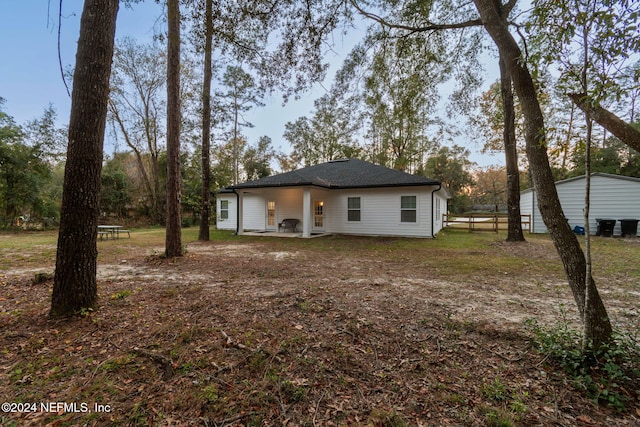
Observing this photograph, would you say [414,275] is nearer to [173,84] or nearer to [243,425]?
[243,425]

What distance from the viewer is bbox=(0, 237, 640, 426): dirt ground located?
176 centimetres

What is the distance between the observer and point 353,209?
1302 centimetres

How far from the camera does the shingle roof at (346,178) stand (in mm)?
11469

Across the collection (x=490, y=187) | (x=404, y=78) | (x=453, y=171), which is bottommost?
(x=404, y=78)

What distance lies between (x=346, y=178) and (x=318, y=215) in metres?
2.46

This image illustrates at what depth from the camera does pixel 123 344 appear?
2.52 metres

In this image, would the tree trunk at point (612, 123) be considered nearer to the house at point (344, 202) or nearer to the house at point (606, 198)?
the house at point (344, 202)

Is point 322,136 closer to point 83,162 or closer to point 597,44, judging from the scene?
point 83,162

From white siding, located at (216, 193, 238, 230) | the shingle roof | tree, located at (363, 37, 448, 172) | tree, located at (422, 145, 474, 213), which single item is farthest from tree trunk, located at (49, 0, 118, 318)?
tree, located at (422, 145, 474, 213)

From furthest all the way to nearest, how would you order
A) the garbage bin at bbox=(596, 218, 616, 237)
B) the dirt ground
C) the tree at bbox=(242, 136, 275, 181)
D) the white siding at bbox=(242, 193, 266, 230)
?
the tree at bbox=(242, 136, 275, 181)
the white siding at bbox=(242, 193, 266, 230)
the garbage bin at bbox=(596, 218, 616, 237)
the dirt ground

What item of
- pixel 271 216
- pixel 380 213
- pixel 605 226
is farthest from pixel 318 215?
pixel 605 226

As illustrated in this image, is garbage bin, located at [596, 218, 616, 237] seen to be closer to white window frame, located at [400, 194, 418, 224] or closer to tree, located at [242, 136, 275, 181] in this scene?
white window frame, located at [400, 194, 418, 224]

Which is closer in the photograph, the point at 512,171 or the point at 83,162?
the point at 83,162

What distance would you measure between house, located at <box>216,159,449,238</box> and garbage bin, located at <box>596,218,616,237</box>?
21.0ft
